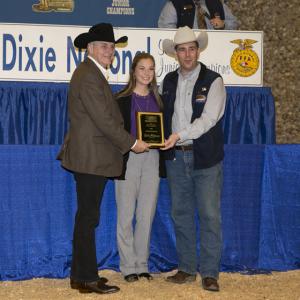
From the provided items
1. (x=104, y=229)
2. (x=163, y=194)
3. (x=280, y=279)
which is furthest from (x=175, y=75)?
(x=280, y=279)

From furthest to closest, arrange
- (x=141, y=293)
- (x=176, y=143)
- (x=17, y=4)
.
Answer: (x=17, y=4) < (x=176, y=143) < (x=141, y=293)

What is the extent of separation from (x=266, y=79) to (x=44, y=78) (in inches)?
126

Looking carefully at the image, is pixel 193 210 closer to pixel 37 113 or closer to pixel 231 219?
pixel 231 219

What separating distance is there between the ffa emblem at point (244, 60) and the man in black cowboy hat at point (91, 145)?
4.78 feet

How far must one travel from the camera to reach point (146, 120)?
3.79 m

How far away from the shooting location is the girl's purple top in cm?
389

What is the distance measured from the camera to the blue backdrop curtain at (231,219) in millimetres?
4047

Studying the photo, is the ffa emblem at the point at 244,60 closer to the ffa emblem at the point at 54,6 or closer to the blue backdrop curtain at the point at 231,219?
the blue backdrop curtain at the point at 231,219

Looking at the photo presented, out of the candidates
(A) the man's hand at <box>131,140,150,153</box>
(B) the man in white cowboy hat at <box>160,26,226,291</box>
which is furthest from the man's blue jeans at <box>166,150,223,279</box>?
(A) the man's hand at <box>131,140,150,153</box>

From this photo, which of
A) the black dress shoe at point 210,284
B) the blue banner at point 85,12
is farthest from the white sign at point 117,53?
the blue banner at point 85,12

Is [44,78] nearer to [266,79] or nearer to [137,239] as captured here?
[137,239]

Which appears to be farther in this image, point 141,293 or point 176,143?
point 176,143

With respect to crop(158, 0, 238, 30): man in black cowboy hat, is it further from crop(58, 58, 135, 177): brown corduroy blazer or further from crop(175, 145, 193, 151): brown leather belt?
crop(58, 58, 135, 177): brown corduroy blazer

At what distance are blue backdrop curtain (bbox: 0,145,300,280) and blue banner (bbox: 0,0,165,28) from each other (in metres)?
2.81
